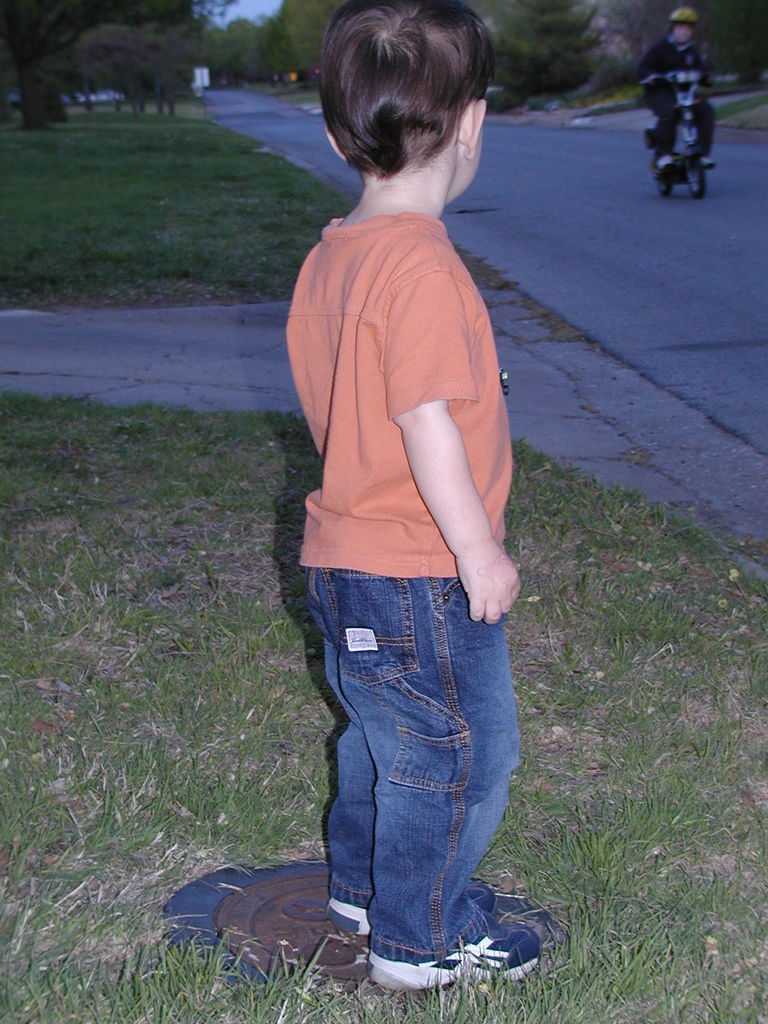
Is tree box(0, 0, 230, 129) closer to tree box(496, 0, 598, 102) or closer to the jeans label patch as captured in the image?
tree box(496, 0, 598, 102)

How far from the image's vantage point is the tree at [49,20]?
111 ft

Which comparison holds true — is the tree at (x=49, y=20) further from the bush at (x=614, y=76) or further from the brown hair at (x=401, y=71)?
the brown hair at (x=401, y=71)

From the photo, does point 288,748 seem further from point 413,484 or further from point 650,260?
point 650,260

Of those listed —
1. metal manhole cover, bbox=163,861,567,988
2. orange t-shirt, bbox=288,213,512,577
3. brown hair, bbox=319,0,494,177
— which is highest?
brown hair, bbox=319,0,494,177

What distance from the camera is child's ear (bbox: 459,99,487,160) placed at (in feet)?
6.31

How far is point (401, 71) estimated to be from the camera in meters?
1.84

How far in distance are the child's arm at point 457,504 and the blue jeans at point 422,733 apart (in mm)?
80

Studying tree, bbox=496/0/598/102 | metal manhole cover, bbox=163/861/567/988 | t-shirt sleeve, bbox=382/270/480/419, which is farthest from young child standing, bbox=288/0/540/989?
tree, bbox=496/0/598/102

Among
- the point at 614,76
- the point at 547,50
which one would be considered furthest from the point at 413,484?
the point at 547,50

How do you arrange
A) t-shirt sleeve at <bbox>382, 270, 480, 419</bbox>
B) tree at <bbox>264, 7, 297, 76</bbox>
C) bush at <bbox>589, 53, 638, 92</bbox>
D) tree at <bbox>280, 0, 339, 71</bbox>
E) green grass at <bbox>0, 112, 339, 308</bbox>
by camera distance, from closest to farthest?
t-shirt sleeve at <bbox>382, 270, 480, 419</bbox>, green grass at <bbox>0, 112, 339, 308</bbox>, bush at <bbox>589, 53, 638, 92</bbox>, tree at <bbox>280, 0, 339, 71</bbox>, tree at <bbox>264, 7, 297, 76</bbox>

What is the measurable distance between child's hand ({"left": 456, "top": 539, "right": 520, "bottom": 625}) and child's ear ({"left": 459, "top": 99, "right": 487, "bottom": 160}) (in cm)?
64

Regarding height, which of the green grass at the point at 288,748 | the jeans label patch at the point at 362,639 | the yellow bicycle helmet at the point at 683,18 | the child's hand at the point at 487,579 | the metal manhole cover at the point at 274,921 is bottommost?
the metal manhole cover at the point at 274,921

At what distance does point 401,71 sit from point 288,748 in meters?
1.65

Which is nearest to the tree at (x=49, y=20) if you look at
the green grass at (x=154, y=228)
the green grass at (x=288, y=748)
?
the green grass at (x=154, y=228)
